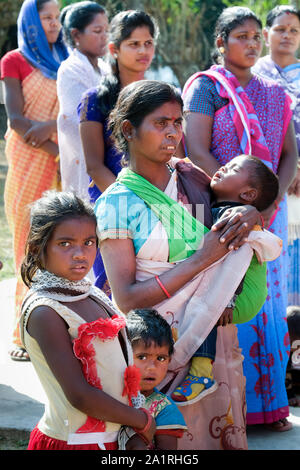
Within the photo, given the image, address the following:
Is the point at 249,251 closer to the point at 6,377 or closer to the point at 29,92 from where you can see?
the point at 6,377

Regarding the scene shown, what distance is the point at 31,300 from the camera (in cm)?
234

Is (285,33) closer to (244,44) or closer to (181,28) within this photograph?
(244,44)

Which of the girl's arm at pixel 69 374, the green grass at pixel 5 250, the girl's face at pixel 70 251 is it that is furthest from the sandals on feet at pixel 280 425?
the green grass at pixel 5 250

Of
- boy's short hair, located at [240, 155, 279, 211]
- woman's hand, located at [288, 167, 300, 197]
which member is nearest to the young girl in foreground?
boy's short hair, located at [240, 155, 279, 211]

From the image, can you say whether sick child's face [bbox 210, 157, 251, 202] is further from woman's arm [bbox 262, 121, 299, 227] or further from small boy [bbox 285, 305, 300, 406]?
small boy [bbox 285, 305, 300, 406]

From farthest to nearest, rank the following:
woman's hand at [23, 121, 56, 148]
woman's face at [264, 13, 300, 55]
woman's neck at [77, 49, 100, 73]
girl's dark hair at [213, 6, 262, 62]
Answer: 1. woman's face at [264, 13, 300, 55]
2. woman's hand at [23, 121, 56, 148]
3. woman's neck at [77, 49, 100, 73]
4. girl's dark hair at [213, 6, 262, 62]

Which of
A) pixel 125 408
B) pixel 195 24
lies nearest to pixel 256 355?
pixel 125 408

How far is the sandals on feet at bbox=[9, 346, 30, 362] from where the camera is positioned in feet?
15.1

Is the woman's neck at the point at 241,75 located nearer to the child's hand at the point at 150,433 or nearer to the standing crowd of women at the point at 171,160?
the standing crowd of women at the point at 171,160

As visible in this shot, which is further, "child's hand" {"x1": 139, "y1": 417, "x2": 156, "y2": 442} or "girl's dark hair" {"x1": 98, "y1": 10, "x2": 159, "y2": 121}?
"girl's dark hair" {"x1": 98, "y1": 10, "x2": 159, "y2": 121}

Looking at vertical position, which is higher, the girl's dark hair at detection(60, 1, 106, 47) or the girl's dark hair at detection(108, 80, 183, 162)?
the girl's dark hair at detection(60, 1, 106, 47)

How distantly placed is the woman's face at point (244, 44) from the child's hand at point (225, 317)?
1.78 meters

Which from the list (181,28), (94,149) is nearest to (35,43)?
(94,149)

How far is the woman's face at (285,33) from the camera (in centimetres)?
529
